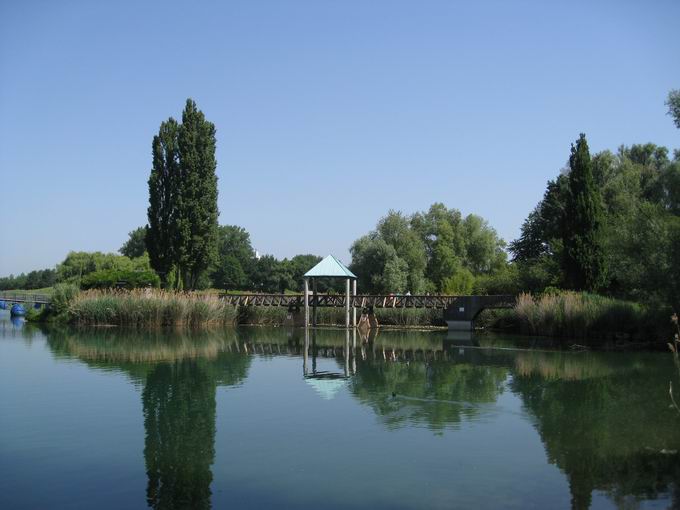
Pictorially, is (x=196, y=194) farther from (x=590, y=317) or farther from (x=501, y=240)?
(x=501, y=240)

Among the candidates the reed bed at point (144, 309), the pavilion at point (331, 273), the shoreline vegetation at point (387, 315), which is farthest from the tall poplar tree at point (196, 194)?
the pavilion at point (331, 273)

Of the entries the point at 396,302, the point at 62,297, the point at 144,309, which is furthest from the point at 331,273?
the point at 62,297

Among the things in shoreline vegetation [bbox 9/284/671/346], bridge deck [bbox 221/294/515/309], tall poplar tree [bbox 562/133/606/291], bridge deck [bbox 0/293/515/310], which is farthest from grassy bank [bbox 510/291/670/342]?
bridge deck [bbox 221/294/515/309]

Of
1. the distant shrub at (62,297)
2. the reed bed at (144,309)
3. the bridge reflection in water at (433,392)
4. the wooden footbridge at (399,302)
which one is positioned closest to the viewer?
the bridge reflection in water at (433,392)

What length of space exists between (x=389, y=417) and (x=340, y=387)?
3737 millimetres

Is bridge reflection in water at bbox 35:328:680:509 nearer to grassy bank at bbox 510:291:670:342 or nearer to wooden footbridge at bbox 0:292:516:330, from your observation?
grassy bank at bbox 510:291:670:342

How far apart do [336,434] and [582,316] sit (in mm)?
19871

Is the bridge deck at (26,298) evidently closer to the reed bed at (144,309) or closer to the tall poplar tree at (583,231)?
the reed bed at (144,309)

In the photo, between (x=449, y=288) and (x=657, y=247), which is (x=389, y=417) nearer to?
(x=657, y=247)

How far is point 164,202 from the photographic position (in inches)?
1575

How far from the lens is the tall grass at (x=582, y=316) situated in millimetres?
25919

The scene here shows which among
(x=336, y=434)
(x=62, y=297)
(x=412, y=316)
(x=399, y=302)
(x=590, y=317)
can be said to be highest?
(x=62, y=297)

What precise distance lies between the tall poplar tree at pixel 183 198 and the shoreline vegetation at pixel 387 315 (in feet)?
10.5

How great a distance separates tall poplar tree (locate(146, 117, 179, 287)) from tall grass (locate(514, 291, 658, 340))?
2032 cm
